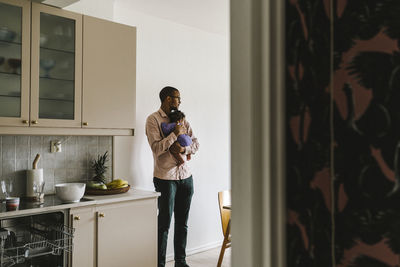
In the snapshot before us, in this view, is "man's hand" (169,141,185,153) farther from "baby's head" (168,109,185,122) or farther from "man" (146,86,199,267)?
"baby's head" (168,109,185,122)

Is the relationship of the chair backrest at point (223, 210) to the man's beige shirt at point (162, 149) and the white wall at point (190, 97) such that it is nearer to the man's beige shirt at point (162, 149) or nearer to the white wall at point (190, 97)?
the man's beige shirt at point (162, 149)

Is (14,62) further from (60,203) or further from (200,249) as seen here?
(200,249)

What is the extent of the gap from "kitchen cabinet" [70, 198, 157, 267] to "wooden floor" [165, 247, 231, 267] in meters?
0.86

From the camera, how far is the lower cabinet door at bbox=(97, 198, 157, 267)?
8.72 feet

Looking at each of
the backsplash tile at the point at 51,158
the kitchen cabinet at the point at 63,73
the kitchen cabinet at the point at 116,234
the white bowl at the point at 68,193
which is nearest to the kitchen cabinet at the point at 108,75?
the kitchen cabinet at the point at 63,73

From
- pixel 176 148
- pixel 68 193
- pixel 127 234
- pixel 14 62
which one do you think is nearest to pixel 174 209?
pixel 176 148

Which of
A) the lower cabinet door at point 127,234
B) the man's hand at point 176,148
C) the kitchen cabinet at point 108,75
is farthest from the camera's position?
the man's hand at point 176,148

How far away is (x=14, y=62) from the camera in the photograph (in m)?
2.43

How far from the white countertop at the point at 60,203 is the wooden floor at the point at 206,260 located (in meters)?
1.11

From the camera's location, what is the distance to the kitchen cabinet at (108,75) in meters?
2.78

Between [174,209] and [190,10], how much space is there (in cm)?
189

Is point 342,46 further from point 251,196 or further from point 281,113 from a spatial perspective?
point 251,196

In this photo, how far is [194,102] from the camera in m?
4.15

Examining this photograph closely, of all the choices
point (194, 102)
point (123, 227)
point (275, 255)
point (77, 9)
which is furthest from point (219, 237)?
point (275, 255)
